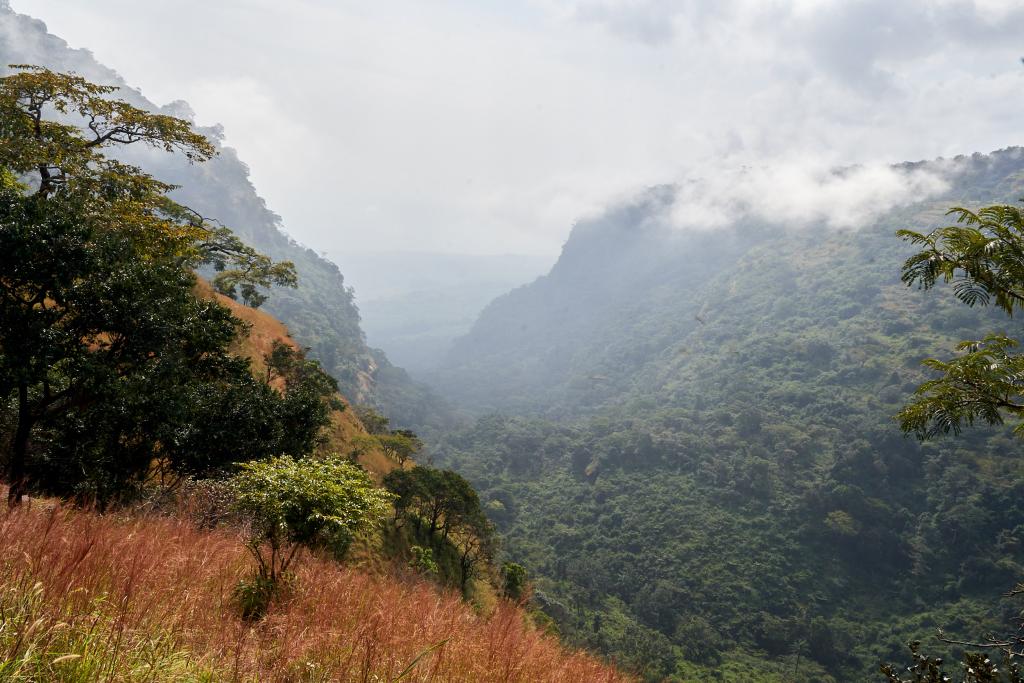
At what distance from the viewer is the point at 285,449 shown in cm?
1662

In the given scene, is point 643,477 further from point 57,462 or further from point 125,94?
point 125,94

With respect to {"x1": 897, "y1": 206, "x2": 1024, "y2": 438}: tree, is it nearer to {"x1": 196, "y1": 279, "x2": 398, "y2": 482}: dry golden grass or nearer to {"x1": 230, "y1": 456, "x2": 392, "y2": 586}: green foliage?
{"x1": 230, "y1": 456, "x2": 392, "y2": 586}: green foliage

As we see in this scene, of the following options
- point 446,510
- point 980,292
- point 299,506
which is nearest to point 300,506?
point 299,506

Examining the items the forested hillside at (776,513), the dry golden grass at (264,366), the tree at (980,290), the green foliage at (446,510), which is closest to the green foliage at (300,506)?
the tree at (980,290)

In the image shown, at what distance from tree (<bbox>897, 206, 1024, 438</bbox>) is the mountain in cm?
10682

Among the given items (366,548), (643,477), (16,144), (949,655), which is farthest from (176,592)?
(643,477)

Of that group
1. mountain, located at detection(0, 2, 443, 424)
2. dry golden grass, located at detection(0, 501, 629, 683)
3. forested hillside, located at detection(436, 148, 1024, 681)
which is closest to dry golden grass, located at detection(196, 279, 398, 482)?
forested hillside, located at detection(436, 148, 1024, 681)

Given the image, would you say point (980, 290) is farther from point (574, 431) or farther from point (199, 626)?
point (574, 431)

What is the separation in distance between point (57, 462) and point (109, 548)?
36.3ft

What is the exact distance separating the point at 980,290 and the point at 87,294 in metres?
16.5

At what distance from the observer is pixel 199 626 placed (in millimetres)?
3502

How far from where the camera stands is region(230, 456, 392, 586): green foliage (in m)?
5.92

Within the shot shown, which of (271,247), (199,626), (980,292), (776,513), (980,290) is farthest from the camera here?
(271,247)

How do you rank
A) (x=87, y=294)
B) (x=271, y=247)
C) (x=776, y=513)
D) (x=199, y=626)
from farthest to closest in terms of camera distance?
(x=271, y=247) < (x=776, y=513) < (x=87, y=294) < (x=199, y=626)
